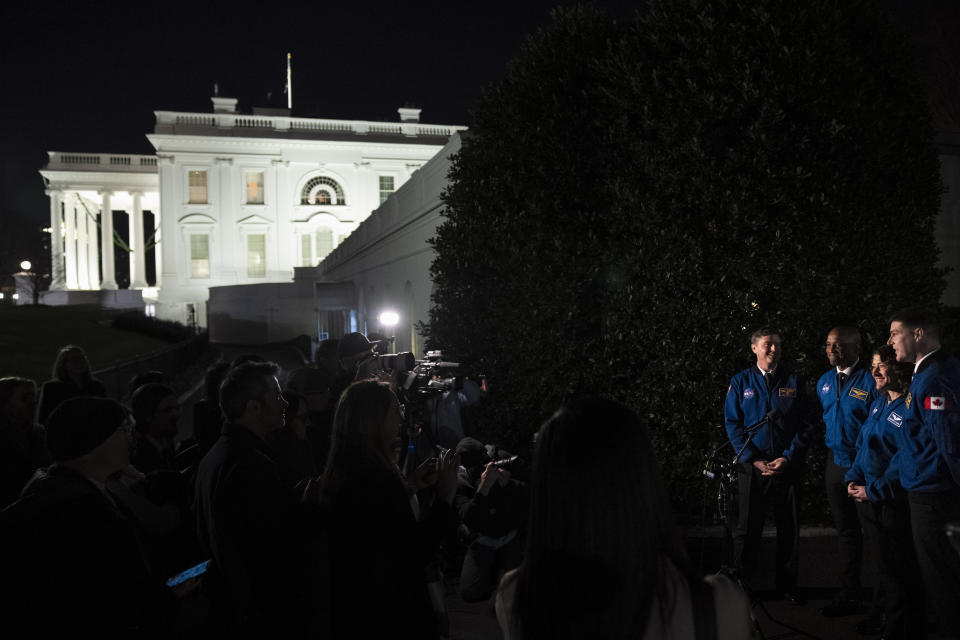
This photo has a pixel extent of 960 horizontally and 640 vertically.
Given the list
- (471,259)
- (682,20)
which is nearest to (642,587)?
(682,20)

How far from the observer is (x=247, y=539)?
276cm

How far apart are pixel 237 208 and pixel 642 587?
58.8 metres

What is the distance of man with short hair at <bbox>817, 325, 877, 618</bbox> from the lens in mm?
4668

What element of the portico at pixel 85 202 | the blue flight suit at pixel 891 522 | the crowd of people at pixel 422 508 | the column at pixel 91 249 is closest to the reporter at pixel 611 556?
the crowd of people at pixel 422 508

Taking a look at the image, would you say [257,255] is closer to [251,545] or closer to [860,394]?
[860,394]

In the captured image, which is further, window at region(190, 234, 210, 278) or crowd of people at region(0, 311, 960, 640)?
window at region(190, 234, 210, 278)

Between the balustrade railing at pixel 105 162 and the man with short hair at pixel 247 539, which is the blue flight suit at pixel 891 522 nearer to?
the man with short hair at pixel 247 539

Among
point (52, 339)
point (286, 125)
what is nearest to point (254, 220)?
point (286, 125)

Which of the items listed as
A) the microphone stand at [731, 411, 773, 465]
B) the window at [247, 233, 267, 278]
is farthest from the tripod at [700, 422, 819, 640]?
the window at [247, 233, 267, 278]

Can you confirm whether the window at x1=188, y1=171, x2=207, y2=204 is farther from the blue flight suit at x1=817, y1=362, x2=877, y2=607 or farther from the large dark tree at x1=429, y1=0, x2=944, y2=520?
the blue flight suit at x1=817, y1=362, x2=877, y2=607

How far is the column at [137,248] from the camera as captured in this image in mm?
60056

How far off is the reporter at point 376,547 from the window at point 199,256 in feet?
188

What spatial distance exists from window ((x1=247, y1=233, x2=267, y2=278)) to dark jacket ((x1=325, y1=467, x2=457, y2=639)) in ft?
187

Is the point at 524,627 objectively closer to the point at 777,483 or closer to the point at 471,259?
the point at 777,483
